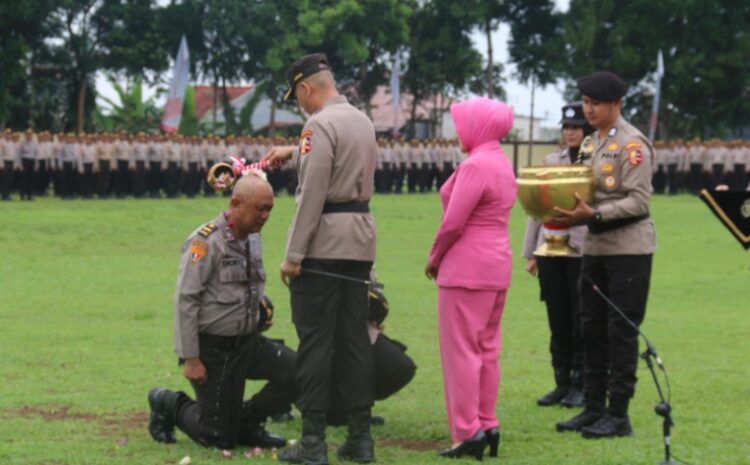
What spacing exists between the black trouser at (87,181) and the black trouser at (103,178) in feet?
0.65

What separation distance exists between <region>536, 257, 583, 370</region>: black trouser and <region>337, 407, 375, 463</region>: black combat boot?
7.73ft

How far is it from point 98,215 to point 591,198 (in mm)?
22534

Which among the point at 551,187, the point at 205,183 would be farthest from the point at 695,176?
the point at 551,187

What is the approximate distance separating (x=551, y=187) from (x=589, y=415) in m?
1.46

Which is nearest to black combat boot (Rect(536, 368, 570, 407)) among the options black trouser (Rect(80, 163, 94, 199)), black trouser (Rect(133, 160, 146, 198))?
black trouser (Rect(80, 163, 94, 199))

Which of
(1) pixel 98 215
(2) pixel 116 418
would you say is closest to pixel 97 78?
(1) pixel 98 215

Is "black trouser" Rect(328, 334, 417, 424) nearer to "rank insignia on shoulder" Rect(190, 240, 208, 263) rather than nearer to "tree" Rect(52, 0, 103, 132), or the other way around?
"rank insignia on shoulder" Rect(190, 240, 208, 263)

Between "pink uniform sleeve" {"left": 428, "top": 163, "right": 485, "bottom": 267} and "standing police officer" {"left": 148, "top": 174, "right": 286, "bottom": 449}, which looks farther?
"standing police officer" {"left": 148, "top": 174, "right": 286, "bottom": 449}

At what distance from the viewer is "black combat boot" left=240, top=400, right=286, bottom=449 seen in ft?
27.5

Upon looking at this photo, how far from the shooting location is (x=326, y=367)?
7895 mm

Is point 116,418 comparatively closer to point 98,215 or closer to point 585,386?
point 585,386

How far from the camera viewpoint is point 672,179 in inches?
1949

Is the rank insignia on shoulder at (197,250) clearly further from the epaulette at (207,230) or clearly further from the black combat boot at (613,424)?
the black combat boot at (613,424)

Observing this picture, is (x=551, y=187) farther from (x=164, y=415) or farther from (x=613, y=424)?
(x=164, y=415)
